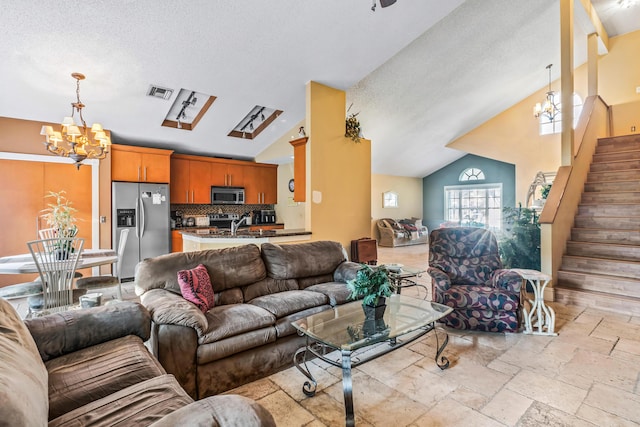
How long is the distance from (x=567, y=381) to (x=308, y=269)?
220 cm

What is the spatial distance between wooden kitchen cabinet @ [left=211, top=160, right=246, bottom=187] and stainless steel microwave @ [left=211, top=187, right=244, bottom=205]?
0.29ft

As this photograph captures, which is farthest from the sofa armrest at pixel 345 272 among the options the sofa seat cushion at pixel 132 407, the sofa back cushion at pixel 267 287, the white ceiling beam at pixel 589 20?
the white ceiling beam at pixel 589 20

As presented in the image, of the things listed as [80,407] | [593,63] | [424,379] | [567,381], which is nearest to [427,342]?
[424,379]

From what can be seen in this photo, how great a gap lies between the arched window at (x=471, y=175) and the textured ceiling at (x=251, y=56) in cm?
387

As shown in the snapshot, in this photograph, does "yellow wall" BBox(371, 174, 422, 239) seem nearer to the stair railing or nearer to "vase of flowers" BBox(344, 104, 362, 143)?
"vase of flowers" BBox(344, 104, 362, 143)

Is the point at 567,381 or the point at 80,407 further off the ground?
the point at 80,407

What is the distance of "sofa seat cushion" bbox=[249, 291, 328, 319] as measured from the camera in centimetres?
252

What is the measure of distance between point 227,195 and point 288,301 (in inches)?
179

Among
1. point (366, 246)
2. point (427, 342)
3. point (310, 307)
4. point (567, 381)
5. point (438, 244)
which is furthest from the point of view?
point (366, 246)

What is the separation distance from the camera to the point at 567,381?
220 cm

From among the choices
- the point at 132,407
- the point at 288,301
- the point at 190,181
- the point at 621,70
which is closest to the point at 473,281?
the point at 288,301

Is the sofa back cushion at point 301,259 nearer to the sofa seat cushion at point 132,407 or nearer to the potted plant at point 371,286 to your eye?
the potted plant at point 371,286

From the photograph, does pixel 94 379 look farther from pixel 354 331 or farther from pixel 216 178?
pixel 216 178

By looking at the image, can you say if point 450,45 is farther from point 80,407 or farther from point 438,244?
point 80,407
